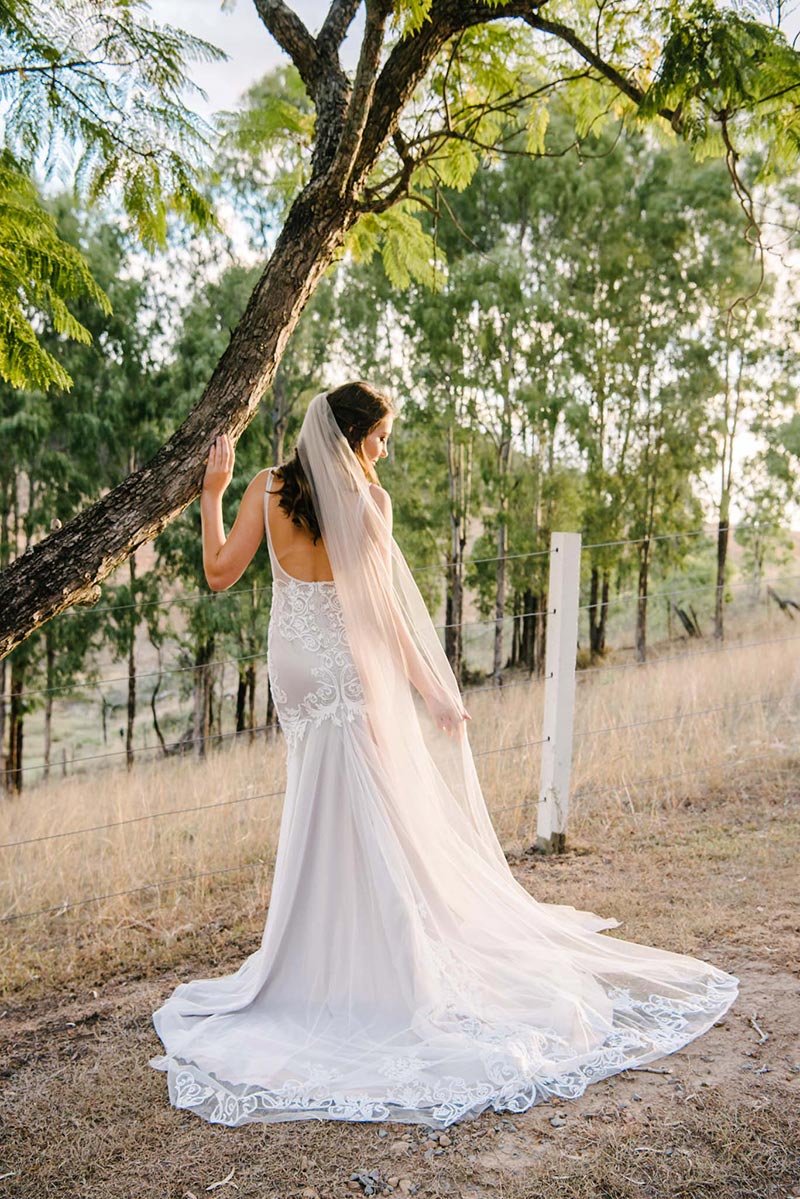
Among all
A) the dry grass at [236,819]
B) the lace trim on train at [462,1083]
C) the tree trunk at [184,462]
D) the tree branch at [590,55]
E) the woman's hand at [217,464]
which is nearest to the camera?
the lace trim on train at [462,1083]

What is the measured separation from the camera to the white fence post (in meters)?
4.99

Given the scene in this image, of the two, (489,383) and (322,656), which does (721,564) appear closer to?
(489,383)

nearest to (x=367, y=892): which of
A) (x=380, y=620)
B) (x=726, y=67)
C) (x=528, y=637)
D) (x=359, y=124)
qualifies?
(x=380, y=620)

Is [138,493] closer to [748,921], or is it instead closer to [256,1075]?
[256,1075]

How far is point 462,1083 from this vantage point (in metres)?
2.66

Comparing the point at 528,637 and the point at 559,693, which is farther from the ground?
the point at 559,693

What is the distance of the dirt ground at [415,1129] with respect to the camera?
2.30 meters

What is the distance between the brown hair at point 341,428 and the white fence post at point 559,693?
6.32 ft

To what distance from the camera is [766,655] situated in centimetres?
1109

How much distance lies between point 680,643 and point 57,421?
1347 cm

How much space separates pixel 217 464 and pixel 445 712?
47.1 inches

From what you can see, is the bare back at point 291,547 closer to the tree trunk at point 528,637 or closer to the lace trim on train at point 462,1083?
the lace trim on train at point 462,1083

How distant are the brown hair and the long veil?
3 centimetres

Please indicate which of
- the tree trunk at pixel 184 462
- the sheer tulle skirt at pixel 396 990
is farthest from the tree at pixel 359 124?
the sheer tulle skirt at pixel 396 990
